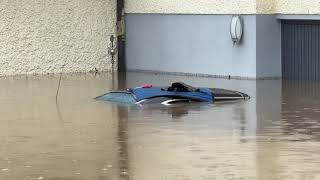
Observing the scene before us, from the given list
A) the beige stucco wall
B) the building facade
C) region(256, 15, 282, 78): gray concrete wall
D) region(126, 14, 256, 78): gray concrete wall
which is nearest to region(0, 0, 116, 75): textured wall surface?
region(126, 14, 256, 78): gray concrete wall

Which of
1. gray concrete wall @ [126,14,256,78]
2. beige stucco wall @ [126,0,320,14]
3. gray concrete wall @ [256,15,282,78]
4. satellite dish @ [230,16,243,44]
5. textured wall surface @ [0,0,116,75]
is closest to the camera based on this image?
beige stucco wall @ [126,0,320,14]

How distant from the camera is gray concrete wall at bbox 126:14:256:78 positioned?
23.2 metres

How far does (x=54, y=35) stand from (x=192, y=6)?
457 cm

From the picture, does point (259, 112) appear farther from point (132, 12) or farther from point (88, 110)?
point (132, 12)

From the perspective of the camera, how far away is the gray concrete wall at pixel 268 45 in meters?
22.8

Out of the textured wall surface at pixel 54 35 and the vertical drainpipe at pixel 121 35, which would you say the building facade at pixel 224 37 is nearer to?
the vertical drainpipe at pixel 121 35

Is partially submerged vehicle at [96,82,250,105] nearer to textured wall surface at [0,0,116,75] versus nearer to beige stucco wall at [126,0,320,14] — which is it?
beige stucco wall at [126,0,320,14]

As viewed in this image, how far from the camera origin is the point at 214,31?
946 inches

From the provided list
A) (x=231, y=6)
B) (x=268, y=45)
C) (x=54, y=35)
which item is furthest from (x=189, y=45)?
(x=54, y=35)

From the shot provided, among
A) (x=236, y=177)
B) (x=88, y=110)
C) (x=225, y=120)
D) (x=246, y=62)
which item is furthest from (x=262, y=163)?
(x=246, y=62)

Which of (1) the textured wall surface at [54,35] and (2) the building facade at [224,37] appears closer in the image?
(2) the building facade at [224,37]

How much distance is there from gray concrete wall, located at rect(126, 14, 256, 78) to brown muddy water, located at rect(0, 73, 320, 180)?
284 cm

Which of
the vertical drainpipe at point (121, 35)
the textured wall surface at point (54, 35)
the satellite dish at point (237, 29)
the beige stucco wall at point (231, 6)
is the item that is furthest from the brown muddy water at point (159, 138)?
the vertical drainpipe at point (121, 35)

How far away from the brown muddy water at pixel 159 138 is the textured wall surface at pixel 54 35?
5.62 meters
